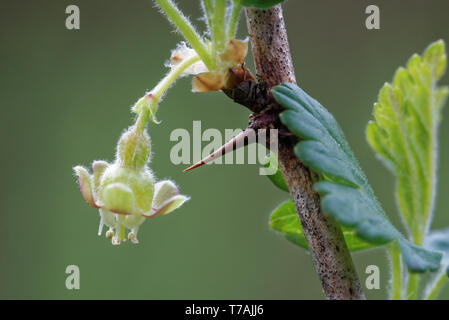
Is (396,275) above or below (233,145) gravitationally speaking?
below

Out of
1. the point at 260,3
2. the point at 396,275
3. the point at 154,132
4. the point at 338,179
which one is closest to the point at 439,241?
the point at 396,275

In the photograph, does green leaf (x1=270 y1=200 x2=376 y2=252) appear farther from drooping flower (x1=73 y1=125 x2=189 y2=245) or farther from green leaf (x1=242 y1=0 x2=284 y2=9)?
green leaf (x1=242 y1=0 x2=284 y2=9)

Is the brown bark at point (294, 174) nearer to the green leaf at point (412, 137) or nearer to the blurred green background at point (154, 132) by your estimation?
the green leaf at point (412, 137)

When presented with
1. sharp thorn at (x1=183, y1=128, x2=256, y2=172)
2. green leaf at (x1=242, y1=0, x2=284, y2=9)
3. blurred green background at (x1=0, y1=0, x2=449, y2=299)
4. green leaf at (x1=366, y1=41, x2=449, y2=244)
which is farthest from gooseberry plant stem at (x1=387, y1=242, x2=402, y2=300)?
blurred green background at (x1=0, y1=0, x2=449, y2=299)

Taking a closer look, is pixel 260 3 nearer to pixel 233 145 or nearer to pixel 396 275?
pixel 233 145

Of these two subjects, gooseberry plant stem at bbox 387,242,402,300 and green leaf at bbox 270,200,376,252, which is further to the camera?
green leaf at bbox 270,200,376,252

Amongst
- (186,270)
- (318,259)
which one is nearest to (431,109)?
(318,259)

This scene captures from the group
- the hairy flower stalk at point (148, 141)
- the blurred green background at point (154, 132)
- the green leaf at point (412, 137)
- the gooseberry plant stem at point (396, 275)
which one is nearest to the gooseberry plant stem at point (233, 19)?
the hairy flower stalk at point (148, 141)
